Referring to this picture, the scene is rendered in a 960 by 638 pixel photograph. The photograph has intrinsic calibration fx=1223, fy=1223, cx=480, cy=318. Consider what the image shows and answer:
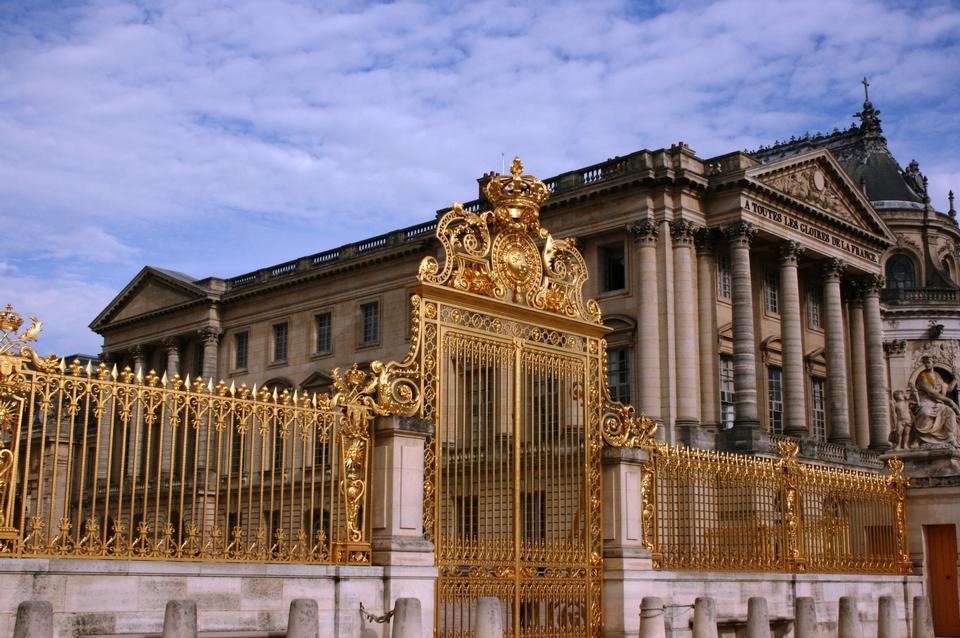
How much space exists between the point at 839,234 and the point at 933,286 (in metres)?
18.7

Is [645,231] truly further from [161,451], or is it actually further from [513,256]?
[161,451]

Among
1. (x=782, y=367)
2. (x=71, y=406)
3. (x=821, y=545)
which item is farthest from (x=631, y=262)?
(x=71, y=406)

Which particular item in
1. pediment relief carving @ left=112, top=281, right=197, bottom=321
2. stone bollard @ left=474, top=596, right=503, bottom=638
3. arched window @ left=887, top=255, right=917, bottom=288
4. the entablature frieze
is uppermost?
arched window @ left=887, top=255, right=917, bottom=288

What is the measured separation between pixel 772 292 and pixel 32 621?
38243 millimetres

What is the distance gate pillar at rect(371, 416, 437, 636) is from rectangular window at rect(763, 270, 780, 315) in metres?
32.7

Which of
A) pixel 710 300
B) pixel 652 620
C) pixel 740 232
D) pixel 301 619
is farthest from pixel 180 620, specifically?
pixel 710 300

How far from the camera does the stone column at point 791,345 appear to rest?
4147 cm

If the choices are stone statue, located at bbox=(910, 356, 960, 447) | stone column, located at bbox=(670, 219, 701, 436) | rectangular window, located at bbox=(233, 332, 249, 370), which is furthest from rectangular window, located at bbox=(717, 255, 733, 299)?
rectangular window, located at bbox=(233, 332, 249, 370)

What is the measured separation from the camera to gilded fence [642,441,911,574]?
16.4 meters

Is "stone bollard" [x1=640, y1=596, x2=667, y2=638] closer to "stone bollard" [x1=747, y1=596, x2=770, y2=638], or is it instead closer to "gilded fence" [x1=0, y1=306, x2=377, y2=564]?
"stone bollard" [x1=747, y1=596, x2=770, y2=638]

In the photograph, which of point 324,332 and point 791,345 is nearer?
point 791,345

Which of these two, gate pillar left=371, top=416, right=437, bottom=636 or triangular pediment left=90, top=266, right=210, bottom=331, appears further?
triangular pediment left=90, top=266, right=210, bottom=331

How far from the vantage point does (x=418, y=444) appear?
13227mm

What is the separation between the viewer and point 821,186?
44.3 m
